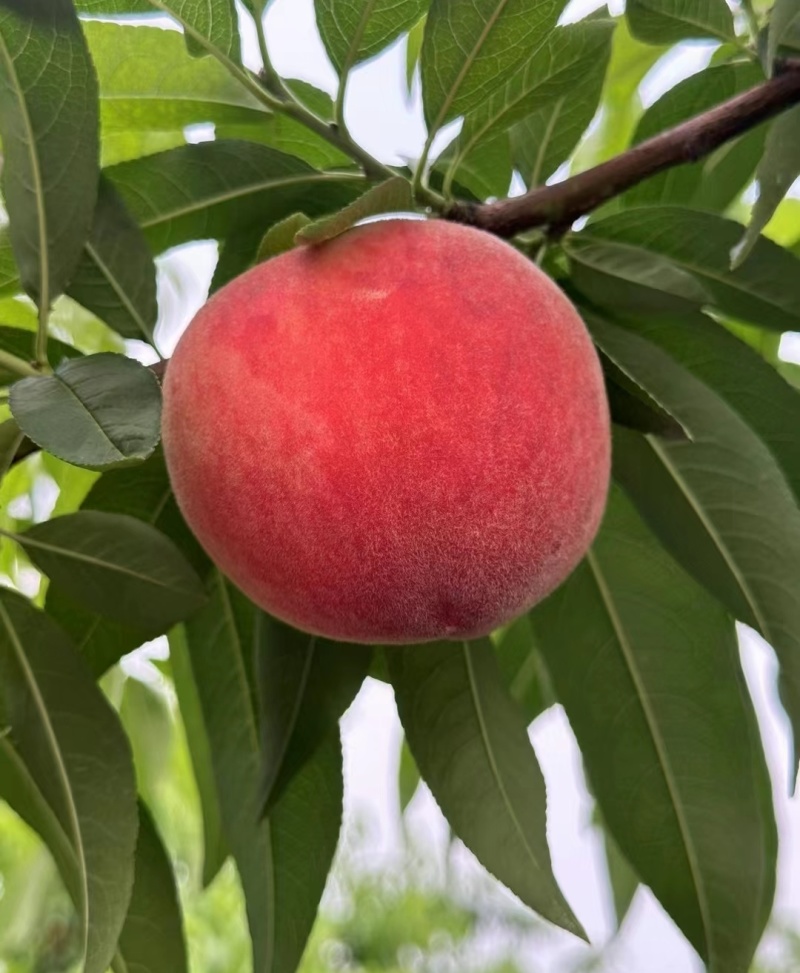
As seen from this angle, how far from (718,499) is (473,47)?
32cm

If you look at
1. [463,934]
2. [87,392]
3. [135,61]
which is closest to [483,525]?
[87,392]

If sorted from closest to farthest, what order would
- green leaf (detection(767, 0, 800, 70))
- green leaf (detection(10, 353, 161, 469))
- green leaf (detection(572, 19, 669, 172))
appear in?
green leaf (detection(10, 353, 161, 469)), green leaf (detection(767, 0, 800, 70)), green leaf (detection(572, 19, 669, 172))

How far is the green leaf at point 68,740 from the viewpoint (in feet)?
2.42

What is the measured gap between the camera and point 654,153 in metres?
0.71

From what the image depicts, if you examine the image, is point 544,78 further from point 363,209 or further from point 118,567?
point 118,567

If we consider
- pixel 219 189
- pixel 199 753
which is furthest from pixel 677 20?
pixel 199 753

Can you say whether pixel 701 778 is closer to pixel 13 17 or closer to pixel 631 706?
pixel 631 706

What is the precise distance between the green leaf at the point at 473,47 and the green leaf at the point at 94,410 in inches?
10.6

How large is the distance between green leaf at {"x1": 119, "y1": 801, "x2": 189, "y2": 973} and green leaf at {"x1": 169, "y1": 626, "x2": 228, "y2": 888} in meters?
0.13

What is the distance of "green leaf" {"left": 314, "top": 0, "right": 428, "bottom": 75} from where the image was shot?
71 centimetres

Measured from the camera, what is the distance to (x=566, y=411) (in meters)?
0.58

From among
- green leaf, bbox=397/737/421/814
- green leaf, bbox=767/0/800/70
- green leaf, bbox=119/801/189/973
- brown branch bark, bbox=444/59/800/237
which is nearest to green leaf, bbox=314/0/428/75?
brown branch bark, bbox=444/59/800/237

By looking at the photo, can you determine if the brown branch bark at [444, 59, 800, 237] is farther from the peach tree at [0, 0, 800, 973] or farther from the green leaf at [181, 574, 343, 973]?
the green leaf at [181, 574, 343, 973]

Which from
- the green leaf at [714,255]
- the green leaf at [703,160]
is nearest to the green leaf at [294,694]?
the green leaf at [714,255]
